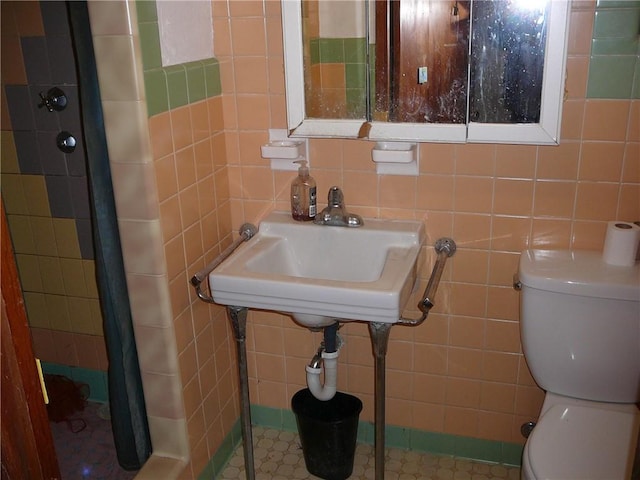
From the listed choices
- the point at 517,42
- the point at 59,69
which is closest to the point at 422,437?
the point at 517,42

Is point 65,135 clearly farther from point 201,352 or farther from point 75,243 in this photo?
point 201,352

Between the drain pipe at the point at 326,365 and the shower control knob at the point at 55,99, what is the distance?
1217 millimetres

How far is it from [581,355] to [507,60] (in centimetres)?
81

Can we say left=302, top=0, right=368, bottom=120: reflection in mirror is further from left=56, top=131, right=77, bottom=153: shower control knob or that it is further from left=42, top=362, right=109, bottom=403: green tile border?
left=42, top=362, right=109, bottom=403: green tile border

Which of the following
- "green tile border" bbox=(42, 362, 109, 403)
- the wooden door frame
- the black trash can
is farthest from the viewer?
"green tile border" bbox=(42, 362, 109, 403)

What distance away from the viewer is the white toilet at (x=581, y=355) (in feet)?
5.11

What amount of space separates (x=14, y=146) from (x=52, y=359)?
86 centimetres

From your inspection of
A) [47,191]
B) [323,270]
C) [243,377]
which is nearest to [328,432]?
[243,377]

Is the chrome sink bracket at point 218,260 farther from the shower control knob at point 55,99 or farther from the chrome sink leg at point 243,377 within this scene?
the shower control knob at point 55,99

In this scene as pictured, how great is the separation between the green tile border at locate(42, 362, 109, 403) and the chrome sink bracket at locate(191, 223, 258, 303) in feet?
2.94

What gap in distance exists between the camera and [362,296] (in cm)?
154

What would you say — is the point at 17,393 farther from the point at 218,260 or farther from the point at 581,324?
the point at 581,324

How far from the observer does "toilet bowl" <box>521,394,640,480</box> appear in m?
1.48

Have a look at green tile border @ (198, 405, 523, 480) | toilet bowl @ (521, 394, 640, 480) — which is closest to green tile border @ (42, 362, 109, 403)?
green tile border @ (198, 405, 523, 480)
